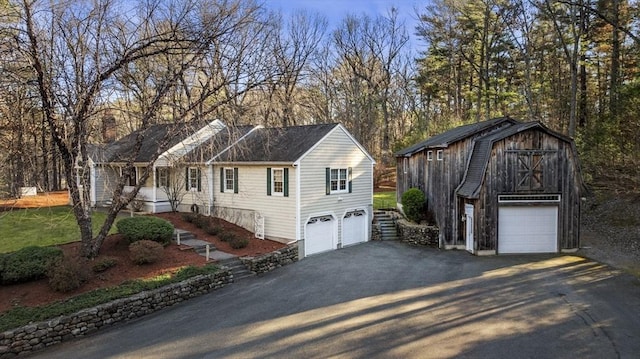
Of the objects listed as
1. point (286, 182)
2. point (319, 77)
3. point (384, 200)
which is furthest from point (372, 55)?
point (286, 182)

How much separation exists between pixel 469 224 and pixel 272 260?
932 cm

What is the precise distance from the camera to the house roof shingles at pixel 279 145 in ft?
61.8

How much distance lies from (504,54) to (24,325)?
38310 mm

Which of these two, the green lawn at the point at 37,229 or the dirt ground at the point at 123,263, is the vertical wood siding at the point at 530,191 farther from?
the green lawn at the point at 37,229

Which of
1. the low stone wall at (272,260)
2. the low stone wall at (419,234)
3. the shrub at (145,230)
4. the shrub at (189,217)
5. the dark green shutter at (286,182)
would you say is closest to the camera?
the shrub at (145,230)

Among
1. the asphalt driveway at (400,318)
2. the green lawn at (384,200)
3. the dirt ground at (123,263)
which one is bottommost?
the asphalt driveway at (400,318)

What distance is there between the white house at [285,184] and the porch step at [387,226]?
87 centimetres

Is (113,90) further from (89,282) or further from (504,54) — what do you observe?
(504,54)

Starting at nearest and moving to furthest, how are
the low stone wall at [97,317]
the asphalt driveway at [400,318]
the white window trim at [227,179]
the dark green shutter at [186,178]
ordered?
1. the asphalt driveway at [400,318]
2. the low stone wall at [97,317]
3. the white window trim at [227,179]
4. the dark green shutter at [186,178]

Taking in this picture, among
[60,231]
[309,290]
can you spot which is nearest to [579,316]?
[309,290]

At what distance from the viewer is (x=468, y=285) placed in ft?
44.9

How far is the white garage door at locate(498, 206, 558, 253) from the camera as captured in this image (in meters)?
18.3

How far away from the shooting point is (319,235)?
1938 cm

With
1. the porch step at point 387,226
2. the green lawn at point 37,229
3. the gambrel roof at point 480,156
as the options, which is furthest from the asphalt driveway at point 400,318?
the green lawn at point 37,229
